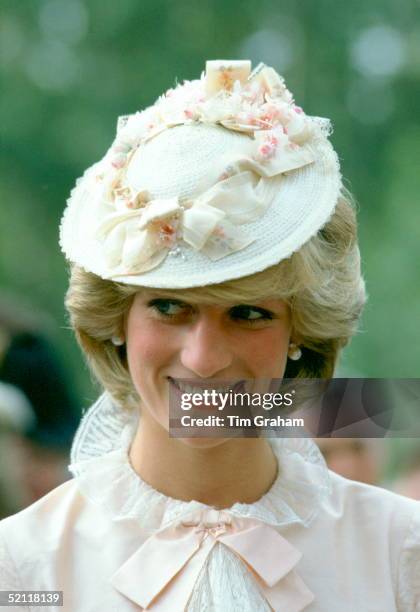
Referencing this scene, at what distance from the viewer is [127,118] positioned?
2254 mm

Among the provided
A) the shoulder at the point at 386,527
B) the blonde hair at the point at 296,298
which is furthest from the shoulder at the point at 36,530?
the shoulder at the point at 386,527

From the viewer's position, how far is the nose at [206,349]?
190cm

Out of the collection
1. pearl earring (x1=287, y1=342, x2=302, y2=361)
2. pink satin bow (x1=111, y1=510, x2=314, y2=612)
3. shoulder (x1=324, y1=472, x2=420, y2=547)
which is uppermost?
pearl earring (x1=287, y1=342, x2=302, y2=361)

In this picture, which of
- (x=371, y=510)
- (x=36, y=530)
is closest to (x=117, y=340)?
(x=36, y=530)

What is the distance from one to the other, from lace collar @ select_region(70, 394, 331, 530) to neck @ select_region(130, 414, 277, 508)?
23mm

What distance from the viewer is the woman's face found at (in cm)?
192

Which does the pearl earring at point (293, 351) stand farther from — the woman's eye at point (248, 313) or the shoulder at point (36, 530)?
the shoulder at point (36, 530)

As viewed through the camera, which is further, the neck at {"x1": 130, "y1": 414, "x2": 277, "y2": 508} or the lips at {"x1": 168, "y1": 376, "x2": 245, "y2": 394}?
the neck at {"x1": 130, "y1": 414, "x2": 277, "y2": 508}

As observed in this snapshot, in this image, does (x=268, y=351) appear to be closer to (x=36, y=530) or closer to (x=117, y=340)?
(x=117, y=340)

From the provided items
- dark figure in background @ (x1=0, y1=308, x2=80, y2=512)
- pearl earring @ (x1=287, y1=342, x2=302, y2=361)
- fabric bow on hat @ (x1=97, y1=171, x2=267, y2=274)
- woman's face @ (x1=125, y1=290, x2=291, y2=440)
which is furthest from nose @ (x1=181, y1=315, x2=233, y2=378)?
dark figure in background @ (x1=0, y1=308, x2=80, y2=512)

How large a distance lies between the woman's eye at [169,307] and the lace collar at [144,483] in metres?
0.34

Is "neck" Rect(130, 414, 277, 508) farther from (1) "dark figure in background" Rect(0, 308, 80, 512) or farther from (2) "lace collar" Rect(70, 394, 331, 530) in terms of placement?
(1) "dark figure in background" Rect(0, 308, 80, 512)

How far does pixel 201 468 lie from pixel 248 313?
325 mm

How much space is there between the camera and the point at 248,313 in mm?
1968
